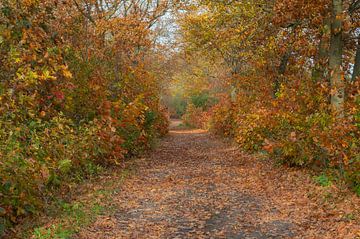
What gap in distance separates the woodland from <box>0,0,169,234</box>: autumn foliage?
3 centimetres

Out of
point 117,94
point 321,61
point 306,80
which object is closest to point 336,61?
point 321,61

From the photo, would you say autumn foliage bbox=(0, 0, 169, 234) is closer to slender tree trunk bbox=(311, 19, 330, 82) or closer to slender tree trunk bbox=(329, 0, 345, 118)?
slender tree trunk bbox=(311, 19, 330, 82)

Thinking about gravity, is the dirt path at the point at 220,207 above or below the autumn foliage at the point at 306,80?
below

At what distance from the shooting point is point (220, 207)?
867 centimetres

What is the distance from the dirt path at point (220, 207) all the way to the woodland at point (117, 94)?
53 cm

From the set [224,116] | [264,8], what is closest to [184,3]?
[224,116]

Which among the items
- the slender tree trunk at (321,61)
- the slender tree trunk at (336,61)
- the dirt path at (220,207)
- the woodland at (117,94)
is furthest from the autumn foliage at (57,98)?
the slender tree trunk at (336,61)

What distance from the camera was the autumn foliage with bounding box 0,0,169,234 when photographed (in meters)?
7.54

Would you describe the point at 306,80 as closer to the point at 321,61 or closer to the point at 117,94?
the point at 321,61

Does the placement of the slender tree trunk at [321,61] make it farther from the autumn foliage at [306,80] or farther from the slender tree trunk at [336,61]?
the slender tree trunk at [336,61]

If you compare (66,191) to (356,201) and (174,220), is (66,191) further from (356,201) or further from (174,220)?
(356,201)

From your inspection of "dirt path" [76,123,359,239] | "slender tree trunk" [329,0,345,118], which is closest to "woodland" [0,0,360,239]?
"slender tree trunk" [329,0,345,118]

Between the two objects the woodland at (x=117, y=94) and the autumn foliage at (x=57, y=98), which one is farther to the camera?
the woodland at (x=117, y=94)

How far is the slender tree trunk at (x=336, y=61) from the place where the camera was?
1023cm
